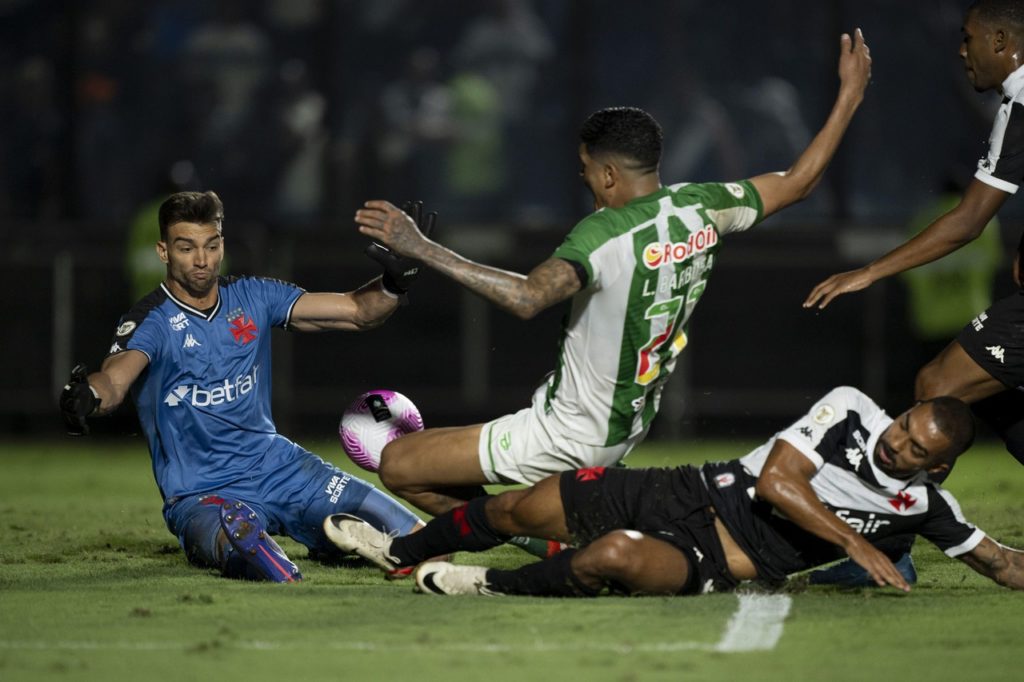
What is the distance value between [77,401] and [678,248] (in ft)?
8.18

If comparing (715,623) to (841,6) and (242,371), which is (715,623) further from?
(841,6)

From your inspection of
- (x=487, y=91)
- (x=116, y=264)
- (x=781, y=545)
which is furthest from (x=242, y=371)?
(x=487, y=91)

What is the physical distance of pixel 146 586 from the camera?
690 centimetres

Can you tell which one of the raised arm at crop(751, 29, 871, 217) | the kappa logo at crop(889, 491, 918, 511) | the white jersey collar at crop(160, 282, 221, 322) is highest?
the raised arm at crop(751, 29, 871, 217)

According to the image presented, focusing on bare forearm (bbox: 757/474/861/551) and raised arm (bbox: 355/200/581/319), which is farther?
raised arm (bbox: 355/200/581/319)

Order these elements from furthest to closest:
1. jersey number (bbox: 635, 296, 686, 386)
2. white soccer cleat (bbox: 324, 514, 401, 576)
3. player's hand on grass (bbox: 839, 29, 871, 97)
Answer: player's hand on grass (bbox: 839, 29, 871, 97), white soccer cleat (bbox: 324, 514, 401, 576), jersey number (bbox: 635, 296, 686, 386)

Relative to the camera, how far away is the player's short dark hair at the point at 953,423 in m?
6.11

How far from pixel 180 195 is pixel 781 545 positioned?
3131 millimetres

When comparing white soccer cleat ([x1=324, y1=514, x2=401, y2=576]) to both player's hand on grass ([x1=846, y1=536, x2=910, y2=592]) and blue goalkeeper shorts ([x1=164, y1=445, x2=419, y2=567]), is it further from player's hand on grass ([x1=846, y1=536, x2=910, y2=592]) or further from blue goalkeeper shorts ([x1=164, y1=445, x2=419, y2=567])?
player's hand on grass ([x1=846, y1=536, x2=910, y2=592])

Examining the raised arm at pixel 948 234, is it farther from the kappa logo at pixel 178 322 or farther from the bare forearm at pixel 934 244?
the kappa logo at pixel 178 322

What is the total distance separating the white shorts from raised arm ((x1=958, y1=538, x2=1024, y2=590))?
1.49 meters

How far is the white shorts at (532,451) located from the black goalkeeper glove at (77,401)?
1610 millimetres

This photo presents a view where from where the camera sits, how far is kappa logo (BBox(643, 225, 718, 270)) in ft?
21.5

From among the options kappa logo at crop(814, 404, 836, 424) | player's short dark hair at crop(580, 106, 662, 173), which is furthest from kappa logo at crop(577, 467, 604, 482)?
player's short dark hair at crop(580, 106, 662, 173)
